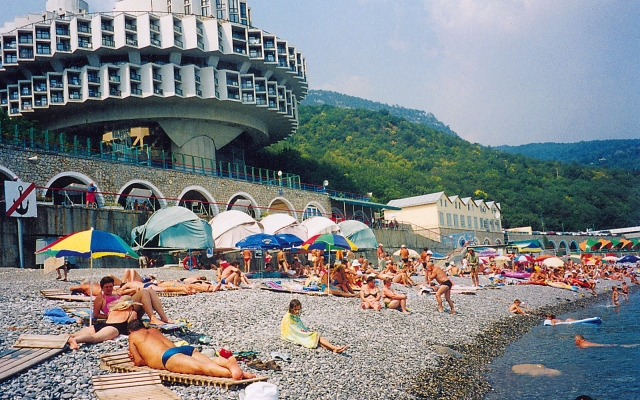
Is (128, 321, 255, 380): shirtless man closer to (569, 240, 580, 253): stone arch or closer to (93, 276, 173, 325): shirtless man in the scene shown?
(93, 276, 173, 325): shirtless man

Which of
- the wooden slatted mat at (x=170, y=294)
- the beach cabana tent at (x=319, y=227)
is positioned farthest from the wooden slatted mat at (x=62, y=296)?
the beach cabana tent at (x=319, y=227)

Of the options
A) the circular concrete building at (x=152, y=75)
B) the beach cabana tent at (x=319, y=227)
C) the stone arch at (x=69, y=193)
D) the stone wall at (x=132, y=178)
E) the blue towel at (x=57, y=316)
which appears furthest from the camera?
the circular concrete building at (x=152, y=75)

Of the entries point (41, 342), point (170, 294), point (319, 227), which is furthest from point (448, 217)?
point (41, 342)

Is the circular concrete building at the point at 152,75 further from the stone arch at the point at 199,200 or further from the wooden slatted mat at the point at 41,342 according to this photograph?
the wooden slatted mat at the point at 41,342

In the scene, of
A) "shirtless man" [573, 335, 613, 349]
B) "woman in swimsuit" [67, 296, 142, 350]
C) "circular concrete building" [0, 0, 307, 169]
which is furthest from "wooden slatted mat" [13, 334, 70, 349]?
"circular concrete building" [0, 0, 307, 169]

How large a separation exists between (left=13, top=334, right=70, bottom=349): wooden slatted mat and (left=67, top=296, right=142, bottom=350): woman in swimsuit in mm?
223

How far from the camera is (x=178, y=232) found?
20812 millimetres

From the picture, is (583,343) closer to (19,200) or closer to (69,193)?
(19,200)

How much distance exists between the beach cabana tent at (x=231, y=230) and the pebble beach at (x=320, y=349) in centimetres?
517

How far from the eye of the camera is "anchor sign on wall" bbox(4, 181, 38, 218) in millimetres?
21094

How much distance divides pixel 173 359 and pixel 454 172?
8086 centimetres

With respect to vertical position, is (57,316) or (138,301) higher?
(138,301)

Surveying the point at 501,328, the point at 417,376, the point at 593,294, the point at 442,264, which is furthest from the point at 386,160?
the point at 417,376

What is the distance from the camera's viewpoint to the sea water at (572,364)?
948cm
